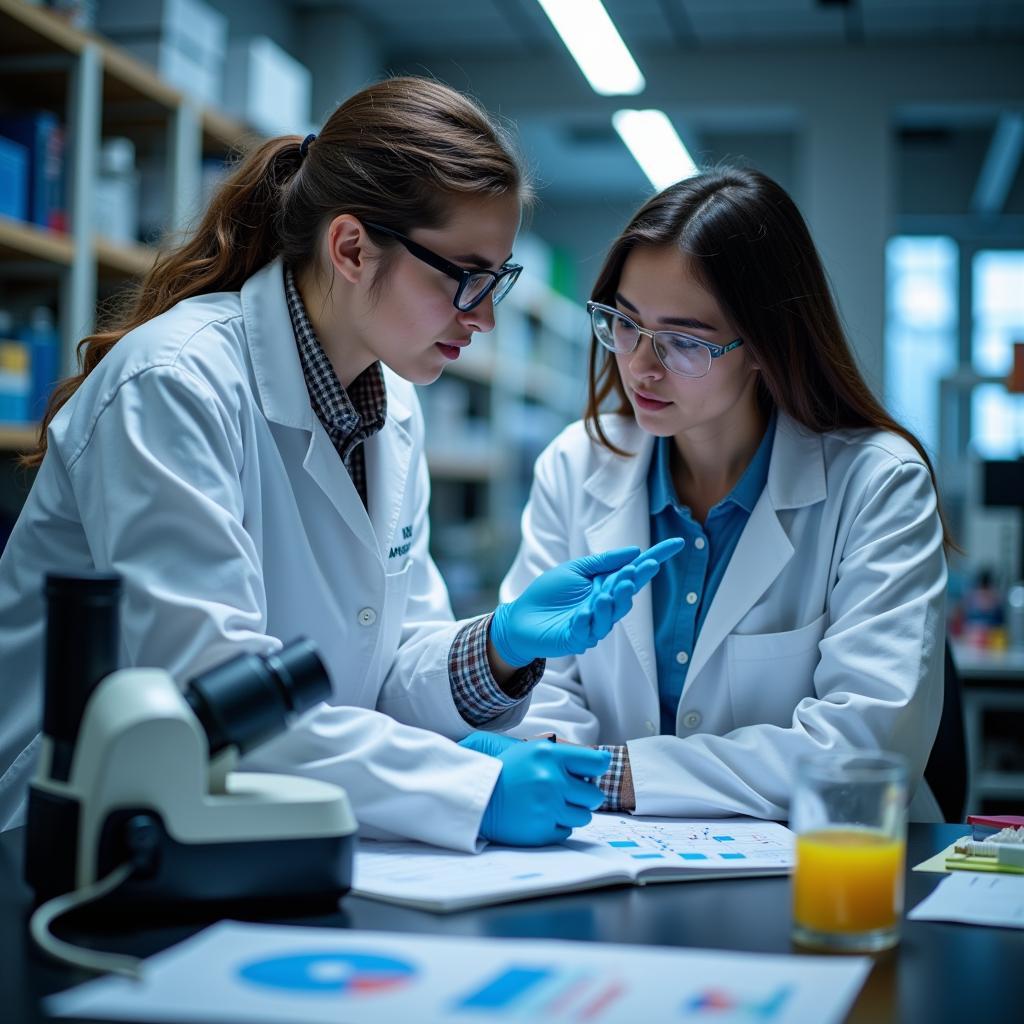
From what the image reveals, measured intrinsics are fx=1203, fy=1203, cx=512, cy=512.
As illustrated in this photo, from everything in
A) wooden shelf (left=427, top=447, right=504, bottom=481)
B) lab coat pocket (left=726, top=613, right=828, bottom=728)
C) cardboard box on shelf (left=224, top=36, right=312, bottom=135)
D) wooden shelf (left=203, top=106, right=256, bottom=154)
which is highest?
cardboard box on shelf (left=224, top=36, right=312, bottom=135)

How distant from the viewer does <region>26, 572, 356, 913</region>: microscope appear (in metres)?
0.86

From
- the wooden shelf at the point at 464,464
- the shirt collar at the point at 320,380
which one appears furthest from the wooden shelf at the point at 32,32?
the wooden shelf at the point at 464,464

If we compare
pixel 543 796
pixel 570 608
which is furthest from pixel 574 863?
pixel 570 608

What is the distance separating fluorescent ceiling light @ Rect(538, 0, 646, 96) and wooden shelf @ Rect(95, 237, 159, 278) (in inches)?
61.5

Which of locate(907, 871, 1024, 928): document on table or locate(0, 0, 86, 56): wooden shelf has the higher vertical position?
locate(0, 0, 86, 56): wooden shelf

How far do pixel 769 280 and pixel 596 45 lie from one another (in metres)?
2.89

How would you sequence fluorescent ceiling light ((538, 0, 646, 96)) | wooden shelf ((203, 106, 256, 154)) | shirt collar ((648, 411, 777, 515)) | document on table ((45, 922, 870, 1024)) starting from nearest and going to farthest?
document on table ((45, 922, 870, 1024)), shirt collar ((648, 411, 777, 515)), wooden shelf ((203, 106, 256, 154)), fluorescent ceiling light ((538, 0, 646, 96))

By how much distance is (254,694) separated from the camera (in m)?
0.92

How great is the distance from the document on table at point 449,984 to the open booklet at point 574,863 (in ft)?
0.41

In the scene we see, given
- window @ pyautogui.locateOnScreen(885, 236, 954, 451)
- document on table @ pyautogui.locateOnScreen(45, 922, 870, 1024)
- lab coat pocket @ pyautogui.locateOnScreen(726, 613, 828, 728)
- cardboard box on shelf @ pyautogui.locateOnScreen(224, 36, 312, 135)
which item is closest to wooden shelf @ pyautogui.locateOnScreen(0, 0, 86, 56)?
cardboard box on shelf @ pyautogui.locateOnScreen(224, 36, 312, 135)

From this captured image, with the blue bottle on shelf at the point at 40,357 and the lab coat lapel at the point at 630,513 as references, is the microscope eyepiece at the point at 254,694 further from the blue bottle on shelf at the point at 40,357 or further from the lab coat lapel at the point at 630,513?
the blue bottle on shelf at the point at 40,357

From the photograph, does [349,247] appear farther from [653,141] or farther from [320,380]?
[653,141]

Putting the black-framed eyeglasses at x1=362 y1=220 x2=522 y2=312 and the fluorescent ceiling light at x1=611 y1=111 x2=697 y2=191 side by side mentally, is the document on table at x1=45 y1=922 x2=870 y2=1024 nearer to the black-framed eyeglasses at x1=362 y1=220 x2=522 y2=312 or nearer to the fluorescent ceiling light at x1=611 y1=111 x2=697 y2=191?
the black-framed eyeglasses at x1=362 y1=220 x2=522 y2=312

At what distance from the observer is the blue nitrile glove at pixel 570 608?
129cm
